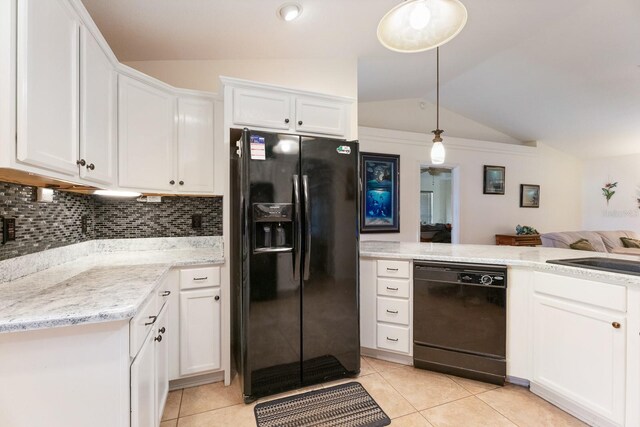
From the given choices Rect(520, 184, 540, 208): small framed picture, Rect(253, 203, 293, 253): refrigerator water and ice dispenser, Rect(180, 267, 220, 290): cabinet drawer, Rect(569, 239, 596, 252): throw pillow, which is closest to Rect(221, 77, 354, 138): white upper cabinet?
Rect(253, 203, 293, 253): refrigerator water and ice dispenser

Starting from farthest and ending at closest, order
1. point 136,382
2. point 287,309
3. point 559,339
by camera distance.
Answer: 1. point 287,309
2. point 559,339
3. point 136,382

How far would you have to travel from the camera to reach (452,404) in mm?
1841

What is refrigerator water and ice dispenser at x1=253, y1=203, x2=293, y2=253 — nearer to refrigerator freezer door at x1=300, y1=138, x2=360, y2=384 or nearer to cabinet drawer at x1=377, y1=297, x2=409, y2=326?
refrigerator freezer door at x1=300, y1=138, x2=360, y2=384

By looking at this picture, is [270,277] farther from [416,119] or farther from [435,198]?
[435,198]

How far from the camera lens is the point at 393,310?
2305mm

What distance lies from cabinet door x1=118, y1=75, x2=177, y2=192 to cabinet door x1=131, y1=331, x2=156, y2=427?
1123 millimetres

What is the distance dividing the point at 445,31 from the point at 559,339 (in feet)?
6.15

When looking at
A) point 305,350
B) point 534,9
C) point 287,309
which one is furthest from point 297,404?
point 534,9

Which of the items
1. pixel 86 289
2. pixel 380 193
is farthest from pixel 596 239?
pixel 86 289

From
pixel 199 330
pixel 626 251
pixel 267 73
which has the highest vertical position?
pixel 267 73

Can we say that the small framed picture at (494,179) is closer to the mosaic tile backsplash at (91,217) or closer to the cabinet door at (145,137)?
the mosaic tile backsplash at (91,217)

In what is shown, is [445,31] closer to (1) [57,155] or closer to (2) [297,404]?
(1) [57,155]

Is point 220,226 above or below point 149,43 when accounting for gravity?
below

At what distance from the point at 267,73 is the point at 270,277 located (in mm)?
1799
